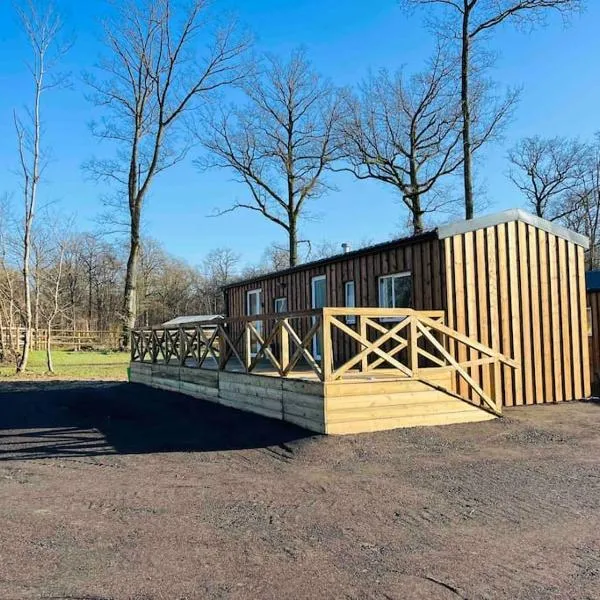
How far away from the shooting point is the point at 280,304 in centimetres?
1478

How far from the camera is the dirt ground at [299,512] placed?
3.34 m

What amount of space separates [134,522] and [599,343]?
1307cm

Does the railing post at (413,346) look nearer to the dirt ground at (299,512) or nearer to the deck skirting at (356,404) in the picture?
the deck skirting at (356,404)

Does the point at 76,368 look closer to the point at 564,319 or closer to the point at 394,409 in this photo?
the point at 394,409

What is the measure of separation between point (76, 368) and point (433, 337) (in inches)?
665

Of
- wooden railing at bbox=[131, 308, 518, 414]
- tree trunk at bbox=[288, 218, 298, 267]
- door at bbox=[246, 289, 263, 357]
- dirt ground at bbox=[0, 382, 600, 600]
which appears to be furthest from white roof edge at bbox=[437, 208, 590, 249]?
tree trunk at bbox=[288, 218, 298, 267]

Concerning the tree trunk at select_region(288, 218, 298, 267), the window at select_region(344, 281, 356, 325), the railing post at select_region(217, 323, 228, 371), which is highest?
the tree trunk at select_region(288, 218, 298, 267)

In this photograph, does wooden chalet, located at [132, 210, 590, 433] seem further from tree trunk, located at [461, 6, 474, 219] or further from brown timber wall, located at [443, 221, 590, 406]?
tree trunk, located at [461, 6, 474, 219]

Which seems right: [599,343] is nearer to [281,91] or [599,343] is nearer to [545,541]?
[545,541]

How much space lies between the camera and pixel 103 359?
25781 millimetres

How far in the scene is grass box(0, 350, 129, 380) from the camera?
18.9 meters

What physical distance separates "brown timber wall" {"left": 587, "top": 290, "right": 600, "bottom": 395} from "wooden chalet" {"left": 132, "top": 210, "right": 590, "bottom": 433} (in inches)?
141

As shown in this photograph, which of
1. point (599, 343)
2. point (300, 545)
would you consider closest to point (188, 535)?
point (300, 545)

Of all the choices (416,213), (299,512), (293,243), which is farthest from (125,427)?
(416,213)
